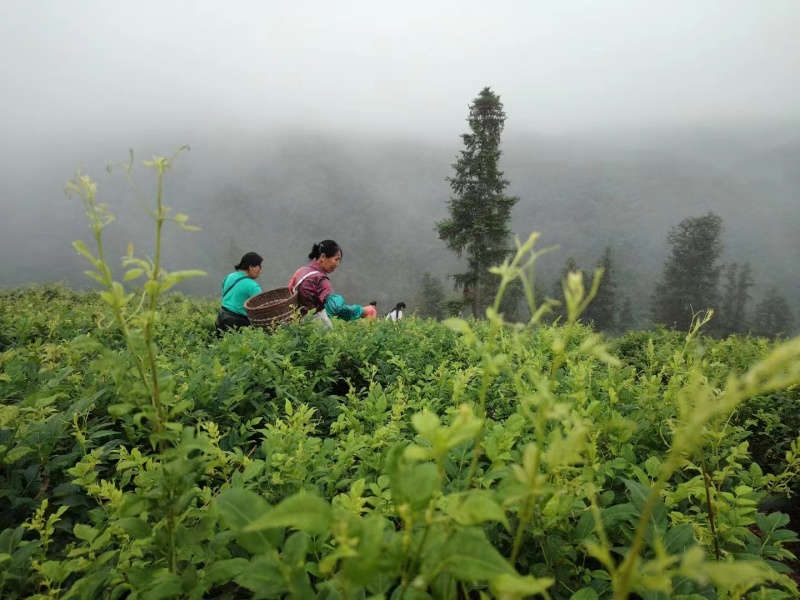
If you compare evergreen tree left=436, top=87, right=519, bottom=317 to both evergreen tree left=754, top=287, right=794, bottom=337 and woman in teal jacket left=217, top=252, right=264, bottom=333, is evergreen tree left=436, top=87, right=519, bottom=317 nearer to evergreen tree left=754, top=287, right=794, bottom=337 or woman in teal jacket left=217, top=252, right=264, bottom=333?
woman in teal jacket left=217, top=252, right=264, bottom=333

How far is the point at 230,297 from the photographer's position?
707 cm

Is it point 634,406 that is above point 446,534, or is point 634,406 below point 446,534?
below

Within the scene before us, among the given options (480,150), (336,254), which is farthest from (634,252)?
(336,254)

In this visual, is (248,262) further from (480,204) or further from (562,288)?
(480,204)

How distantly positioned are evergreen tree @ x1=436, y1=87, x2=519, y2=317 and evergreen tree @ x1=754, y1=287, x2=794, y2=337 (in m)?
50.1

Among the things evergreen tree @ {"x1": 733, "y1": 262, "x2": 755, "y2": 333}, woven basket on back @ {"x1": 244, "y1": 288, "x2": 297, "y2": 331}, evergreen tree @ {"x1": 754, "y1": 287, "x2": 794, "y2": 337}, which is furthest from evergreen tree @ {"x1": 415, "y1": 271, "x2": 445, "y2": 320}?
woven basket on back @ {"x1": 244, "y1": 288, "x2": 297, "y2": 331}

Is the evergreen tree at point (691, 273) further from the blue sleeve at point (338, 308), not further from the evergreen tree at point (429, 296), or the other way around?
the blue sleeve at point (338, 308)

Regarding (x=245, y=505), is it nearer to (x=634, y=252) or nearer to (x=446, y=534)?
(x=446, y=534)

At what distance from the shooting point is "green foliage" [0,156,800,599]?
0.67 metres

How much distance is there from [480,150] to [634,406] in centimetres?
3075

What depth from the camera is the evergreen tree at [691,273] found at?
162 feet

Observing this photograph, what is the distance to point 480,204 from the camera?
3020 cm

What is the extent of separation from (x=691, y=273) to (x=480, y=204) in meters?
36.3

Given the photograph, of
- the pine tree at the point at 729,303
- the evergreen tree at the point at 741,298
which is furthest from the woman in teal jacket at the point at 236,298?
the evergreen tree at the point at 741,298
